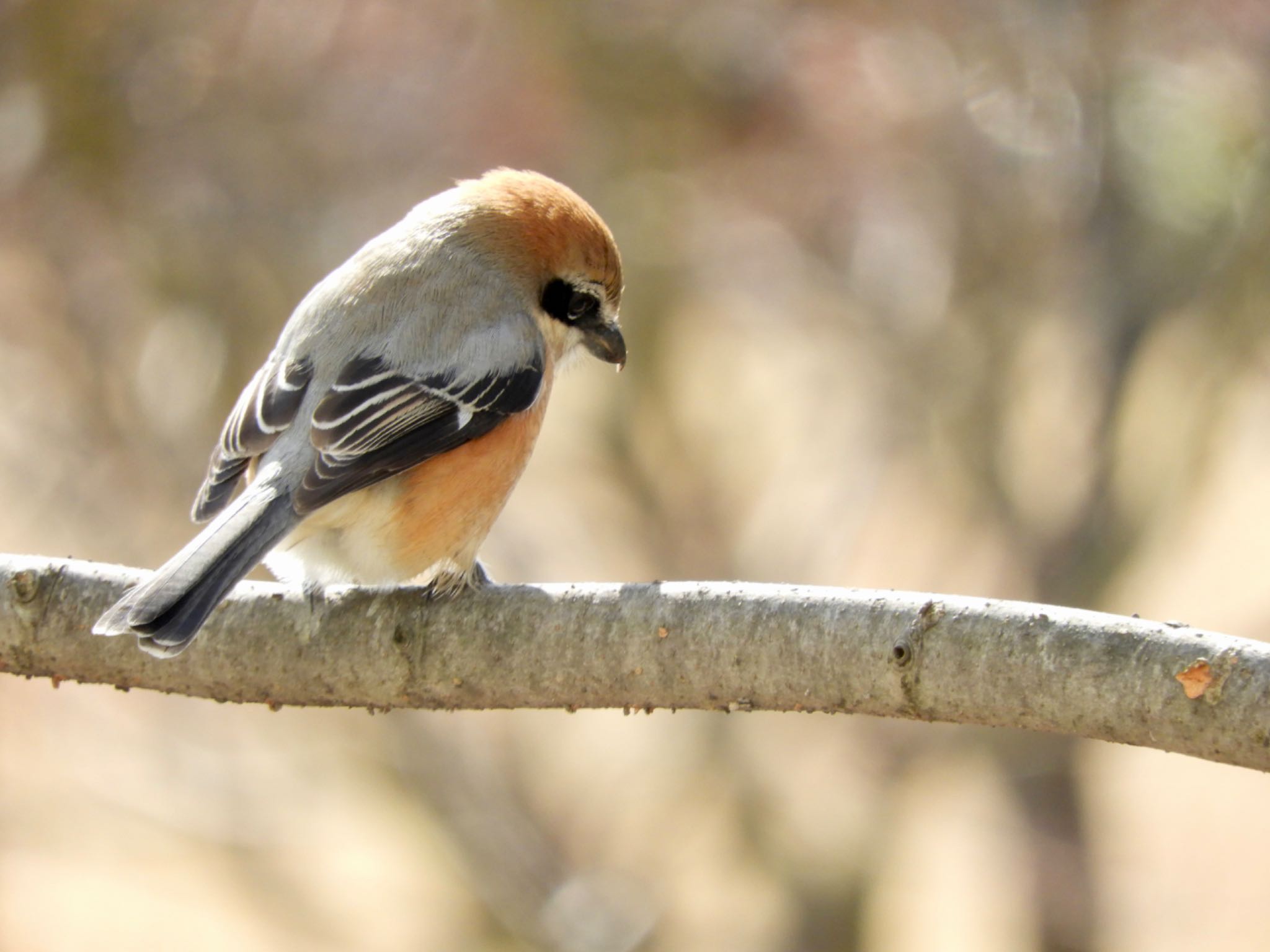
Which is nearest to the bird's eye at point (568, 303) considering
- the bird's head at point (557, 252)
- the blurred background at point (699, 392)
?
the bird's head at point (557, 252)

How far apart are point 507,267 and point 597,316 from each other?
0.87 ft

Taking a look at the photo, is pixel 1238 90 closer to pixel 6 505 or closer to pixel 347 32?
pixel 347 32

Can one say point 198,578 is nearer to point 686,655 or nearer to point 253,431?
point 253,431

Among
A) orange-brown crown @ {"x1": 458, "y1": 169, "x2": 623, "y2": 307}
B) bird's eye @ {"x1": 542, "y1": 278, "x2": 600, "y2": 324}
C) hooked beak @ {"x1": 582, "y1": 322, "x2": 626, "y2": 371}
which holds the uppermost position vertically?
orange-brown crown @ {"x1": 458, "y1": 169, "x2": 623, "y2": 307}

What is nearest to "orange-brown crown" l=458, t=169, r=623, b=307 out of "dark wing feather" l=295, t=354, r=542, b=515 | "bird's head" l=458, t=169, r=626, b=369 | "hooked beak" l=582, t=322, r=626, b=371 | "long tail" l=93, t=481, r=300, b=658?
"bird's head" l=458, t=169, r=626, b=369

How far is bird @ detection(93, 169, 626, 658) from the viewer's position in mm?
2457

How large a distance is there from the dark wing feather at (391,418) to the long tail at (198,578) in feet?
0.23

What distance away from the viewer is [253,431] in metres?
2.62

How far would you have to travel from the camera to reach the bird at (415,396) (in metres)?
2.46

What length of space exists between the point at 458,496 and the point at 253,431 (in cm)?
43

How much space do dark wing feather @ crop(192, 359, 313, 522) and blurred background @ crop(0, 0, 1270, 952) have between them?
1507mm

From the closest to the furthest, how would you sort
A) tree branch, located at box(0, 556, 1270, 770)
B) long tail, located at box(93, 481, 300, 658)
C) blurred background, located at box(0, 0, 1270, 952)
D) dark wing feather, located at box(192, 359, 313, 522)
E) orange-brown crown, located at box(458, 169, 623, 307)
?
tree branch, located at box(0, 556, 1270, 770) < long tail, located at box(93, 481, 300, 658) < dark wing feather, located at box(192, 359, 313, 522) < orange-brown crown, located at box(458, 169, 623, 307) < blurred background, located at box(0, 0, 1270, 952)

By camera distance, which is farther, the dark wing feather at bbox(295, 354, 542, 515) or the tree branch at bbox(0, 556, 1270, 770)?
the dark wing feather at bbox(295, 354, 542, 515)

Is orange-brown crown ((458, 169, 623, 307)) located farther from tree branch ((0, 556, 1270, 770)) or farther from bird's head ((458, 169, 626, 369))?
tree branch ((0, 556, 1270, 770))
